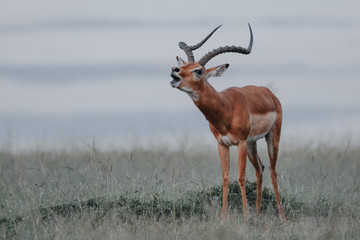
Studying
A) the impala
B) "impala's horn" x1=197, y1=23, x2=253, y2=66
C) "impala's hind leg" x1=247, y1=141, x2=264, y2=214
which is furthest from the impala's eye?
"impala's hind leg" x1=247, y1=141, x2=264, y2=214

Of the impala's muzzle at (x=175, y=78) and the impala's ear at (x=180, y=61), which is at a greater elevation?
the impala's ear at (x=180, y=61)

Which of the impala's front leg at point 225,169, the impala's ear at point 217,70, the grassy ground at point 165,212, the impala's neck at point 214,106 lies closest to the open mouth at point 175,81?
the impala's neck at point 214,106

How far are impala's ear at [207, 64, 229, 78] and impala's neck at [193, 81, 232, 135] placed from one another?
0.50 feet

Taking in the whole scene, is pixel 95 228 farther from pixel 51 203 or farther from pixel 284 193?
pixel 284 193

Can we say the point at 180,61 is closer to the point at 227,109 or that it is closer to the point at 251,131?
the point at 227,109

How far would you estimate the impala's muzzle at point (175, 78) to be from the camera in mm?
8875

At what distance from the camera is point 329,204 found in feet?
36.6

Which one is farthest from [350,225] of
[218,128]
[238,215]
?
[218,128]

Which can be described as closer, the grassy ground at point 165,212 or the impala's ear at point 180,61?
the grassy ground at point 165,212

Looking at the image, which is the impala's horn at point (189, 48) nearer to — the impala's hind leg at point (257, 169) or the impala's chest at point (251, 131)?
the impala's chest at point (251, 131)

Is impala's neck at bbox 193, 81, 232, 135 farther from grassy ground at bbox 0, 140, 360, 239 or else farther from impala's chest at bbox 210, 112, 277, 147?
grassy ground at bbox 0, 140, 360, 239

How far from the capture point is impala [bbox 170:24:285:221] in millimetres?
9211

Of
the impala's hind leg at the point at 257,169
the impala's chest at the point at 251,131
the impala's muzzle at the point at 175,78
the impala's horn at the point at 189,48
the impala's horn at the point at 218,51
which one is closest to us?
the impala's muzzle at the point at 175,78

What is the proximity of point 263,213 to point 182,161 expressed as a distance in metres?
5.12
